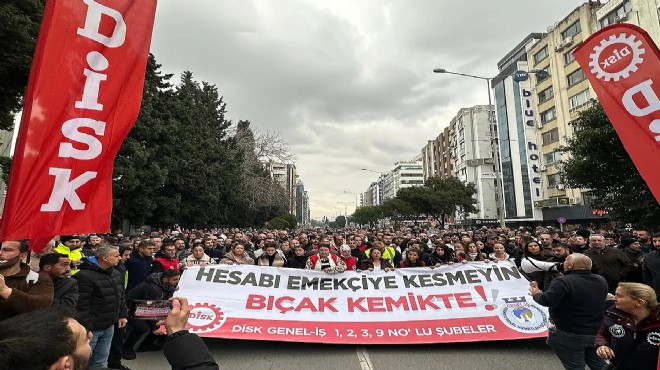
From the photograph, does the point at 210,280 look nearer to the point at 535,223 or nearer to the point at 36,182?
the point at 36,182

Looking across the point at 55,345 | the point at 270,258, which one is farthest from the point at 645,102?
the point at 270,258

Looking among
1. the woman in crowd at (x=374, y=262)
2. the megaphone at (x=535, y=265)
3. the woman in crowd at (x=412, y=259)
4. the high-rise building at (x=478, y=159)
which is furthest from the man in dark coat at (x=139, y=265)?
the high-rise building at (x=478, y=159)

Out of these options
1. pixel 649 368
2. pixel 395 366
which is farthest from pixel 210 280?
pixel 649 368

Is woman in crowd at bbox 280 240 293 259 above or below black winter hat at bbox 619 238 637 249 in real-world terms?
below

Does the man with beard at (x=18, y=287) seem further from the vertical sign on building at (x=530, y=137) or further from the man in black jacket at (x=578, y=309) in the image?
the vertical sign on building at (x=530, y=137)

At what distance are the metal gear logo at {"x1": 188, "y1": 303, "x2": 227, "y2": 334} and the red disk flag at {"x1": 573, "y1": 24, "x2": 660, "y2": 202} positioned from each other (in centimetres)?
559

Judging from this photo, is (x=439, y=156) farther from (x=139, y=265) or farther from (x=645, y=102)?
(x=645, y=102)

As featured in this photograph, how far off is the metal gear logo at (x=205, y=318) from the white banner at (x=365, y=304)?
0.05ft

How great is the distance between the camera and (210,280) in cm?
656

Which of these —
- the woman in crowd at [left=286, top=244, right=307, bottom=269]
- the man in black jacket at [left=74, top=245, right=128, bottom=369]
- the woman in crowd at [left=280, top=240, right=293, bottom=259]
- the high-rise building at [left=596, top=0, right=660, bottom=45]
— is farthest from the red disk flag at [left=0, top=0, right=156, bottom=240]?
the high-rise building at [left=596, top=0, right=660, bottom=45]

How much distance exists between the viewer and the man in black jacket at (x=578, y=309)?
3.71m

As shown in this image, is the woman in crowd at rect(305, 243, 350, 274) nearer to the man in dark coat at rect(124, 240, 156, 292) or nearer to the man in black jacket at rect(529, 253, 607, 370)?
the man in dark coat at rect(124, 240, 156, 292)

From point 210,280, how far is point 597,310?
5.43 metres

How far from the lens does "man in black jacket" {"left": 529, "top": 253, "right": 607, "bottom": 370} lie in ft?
12.2
